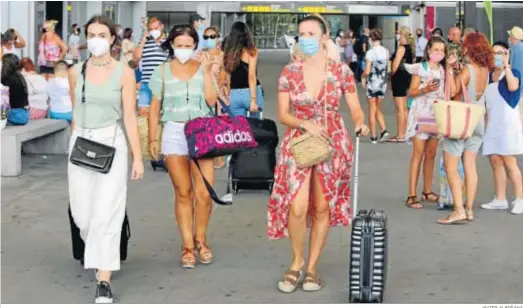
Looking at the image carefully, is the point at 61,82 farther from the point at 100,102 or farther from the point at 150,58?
the point at 100,102

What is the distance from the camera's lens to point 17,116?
12742mm

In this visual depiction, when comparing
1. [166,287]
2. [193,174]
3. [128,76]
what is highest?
[128,76]

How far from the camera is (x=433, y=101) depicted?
9977 millimetres

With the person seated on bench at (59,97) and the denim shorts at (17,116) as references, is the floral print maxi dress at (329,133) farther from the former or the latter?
the person seated on bench at (59,97)

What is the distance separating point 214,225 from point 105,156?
2829 millimetres

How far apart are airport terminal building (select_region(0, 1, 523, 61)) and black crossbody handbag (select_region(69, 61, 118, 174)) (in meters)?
12.4

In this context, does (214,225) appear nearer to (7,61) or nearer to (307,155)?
(307,155)

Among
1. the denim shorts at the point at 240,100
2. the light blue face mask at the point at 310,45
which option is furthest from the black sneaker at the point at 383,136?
the light blue face mask at the point at 310,45

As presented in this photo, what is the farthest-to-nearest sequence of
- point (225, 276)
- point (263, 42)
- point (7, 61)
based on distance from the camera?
point (263, 42)
point (7, 61)
point (225, 276)

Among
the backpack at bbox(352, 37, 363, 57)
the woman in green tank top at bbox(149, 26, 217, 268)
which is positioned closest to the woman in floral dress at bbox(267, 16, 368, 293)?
the woman in green tank top at bbox(149, 26, 217, 268)

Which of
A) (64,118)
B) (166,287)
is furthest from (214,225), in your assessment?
(64,118)

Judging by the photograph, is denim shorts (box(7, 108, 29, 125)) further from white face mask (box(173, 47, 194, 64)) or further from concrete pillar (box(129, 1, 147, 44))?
concrete pillar (box(129, 1, 147, 44))

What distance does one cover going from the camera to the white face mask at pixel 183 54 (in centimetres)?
759

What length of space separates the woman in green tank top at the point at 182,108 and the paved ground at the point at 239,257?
49 centimetres
